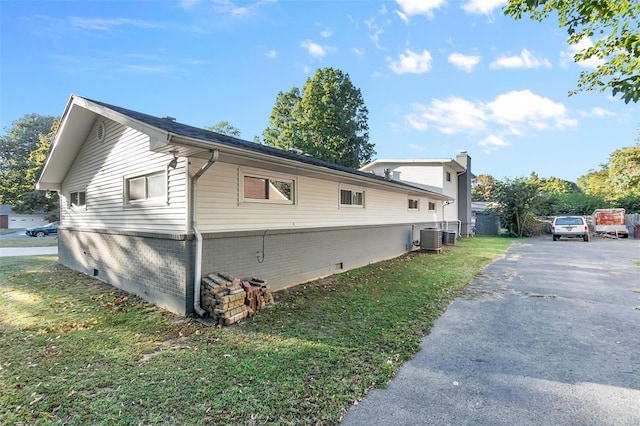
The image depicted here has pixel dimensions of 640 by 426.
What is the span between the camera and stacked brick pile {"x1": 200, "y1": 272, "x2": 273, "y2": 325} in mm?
4883

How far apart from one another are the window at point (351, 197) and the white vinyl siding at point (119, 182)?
17.0ft

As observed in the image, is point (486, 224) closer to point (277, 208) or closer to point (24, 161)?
point (277, 208)

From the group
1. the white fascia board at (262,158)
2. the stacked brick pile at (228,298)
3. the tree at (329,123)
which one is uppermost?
the tree at (329,123)

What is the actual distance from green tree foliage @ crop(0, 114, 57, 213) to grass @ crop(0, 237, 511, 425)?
30.5m

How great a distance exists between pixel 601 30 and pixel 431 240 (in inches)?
358

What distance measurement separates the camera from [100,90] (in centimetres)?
1572

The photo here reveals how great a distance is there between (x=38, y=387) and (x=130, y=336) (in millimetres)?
1349

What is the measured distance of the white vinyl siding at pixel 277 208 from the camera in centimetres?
557

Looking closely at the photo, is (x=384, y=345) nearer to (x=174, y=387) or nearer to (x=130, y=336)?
(x=174, y=387)

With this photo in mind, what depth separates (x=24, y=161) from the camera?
122 feet

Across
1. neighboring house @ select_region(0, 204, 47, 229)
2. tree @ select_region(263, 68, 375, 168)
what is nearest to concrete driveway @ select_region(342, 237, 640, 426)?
tree @ select_region(263, 68, 375, 168)

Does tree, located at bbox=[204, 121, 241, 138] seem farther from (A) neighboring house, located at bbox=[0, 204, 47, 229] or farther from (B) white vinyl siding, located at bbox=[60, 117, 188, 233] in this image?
(B) white vinyl siding, located at bbox=[60, 117, 188, 233]

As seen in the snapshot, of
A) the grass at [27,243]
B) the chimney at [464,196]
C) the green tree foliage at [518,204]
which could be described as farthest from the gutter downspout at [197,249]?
the green tree foliage at [518,204]

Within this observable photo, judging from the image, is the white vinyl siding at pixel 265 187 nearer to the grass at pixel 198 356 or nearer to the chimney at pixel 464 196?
the grass at pixel 198 356
